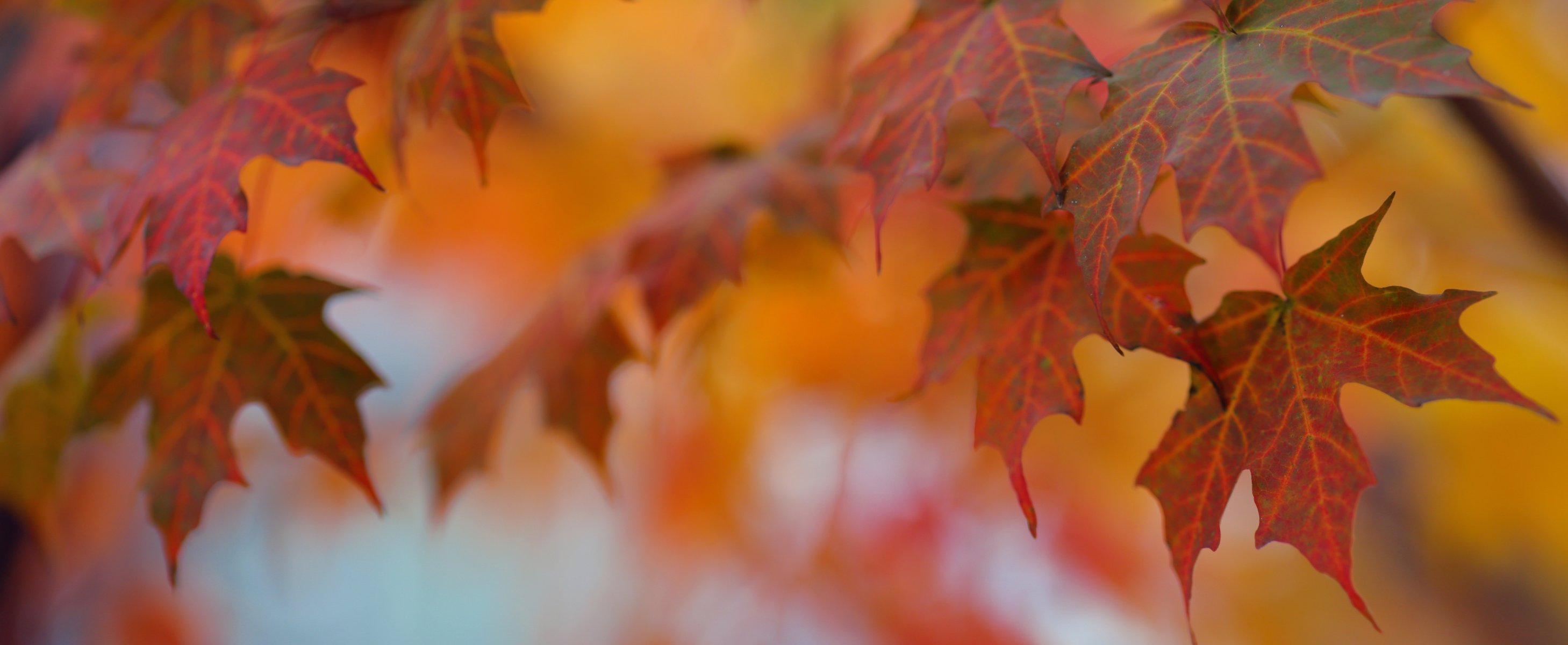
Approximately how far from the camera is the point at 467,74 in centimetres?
57

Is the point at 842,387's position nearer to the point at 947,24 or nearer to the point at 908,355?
the point at 908,355

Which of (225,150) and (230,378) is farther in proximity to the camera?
(230,378)

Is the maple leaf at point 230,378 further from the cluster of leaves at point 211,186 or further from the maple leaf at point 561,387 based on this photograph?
the maple leaf at point 561,387

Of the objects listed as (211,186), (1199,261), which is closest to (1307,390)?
(1199,261)

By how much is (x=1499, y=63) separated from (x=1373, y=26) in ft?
3.32

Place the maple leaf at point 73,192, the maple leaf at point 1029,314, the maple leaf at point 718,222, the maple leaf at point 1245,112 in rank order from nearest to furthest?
the maple leaf at point 1245,112, the maple leaf at point 1029,314, the maple leaf at point 73,192, the maple leaf at point 718,222

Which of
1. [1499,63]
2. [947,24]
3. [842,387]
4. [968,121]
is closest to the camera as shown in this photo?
[947,24]

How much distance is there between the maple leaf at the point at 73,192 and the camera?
0.61 m

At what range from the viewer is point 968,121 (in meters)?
0.73

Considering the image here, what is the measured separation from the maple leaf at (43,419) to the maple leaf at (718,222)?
22.6 inches

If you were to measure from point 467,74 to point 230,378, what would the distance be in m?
0.31

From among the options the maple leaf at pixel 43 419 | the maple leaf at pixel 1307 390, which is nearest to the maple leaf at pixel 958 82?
the maple leaf at pixel 1307 390

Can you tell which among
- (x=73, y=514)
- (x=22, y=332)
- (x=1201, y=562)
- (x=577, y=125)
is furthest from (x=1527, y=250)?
(x=73, y=514)

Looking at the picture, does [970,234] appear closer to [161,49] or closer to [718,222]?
[718,222]
